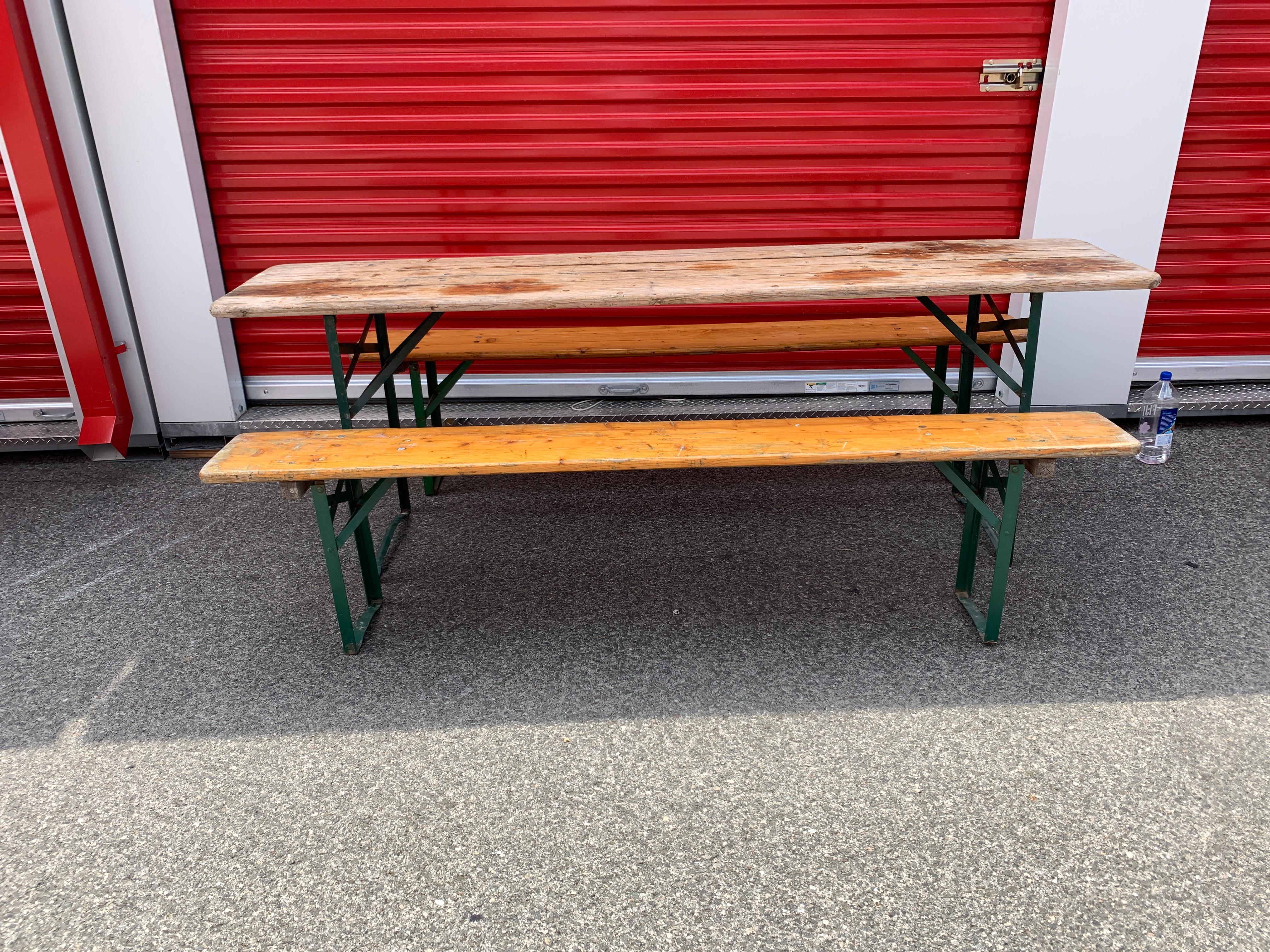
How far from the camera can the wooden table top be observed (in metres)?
2.68

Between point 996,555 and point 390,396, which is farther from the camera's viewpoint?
point 390,396

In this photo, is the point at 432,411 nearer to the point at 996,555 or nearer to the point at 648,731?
the point at 648,731

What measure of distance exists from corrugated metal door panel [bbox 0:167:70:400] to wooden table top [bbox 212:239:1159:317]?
6.05ft

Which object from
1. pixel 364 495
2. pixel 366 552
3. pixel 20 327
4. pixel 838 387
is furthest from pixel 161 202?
pixel 838 387

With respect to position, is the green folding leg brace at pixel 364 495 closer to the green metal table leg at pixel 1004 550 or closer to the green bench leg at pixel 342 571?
the green bench leg at pixel 342 571

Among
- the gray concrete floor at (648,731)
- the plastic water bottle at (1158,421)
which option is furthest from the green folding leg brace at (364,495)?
the plastic water bottle at (1158,421)

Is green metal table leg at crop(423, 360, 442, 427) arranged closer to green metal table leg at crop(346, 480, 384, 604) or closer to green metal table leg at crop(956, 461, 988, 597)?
green metal table leg at crop(346, 480, 384, 604)

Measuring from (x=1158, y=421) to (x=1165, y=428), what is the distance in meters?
0.07

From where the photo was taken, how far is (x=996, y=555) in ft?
9.46

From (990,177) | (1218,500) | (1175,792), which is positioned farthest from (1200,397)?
(1175,792)

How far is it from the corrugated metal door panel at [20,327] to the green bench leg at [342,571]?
2363 millimetres

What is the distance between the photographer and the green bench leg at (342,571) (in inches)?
106

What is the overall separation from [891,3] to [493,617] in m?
3.25

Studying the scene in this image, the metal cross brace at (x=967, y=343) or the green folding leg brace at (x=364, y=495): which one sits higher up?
the metal cross brace at (x=967, y=343)
